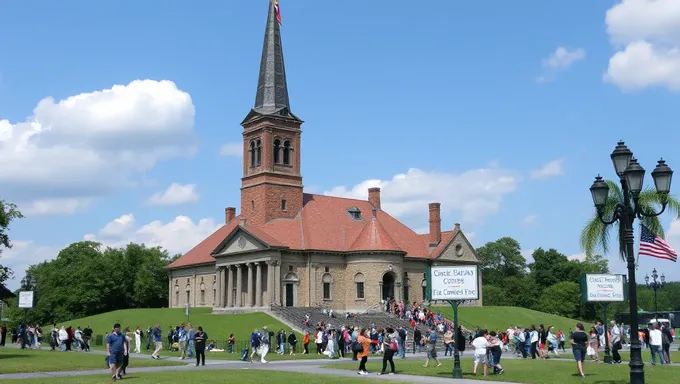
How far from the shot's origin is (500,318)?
233 ft

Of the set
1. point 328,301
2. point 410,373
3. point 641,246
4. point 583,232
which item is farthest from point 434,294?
point 328,301

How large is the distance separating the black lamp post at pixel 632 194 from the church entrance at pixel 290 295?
52.0 meters

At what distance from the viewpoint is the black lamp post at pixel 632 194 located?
19.5 m

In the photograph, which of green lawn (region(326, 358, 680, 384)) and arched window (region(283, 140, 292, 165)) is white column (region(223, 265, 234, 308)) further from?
green lawn (region(326, 358, 680, 384))

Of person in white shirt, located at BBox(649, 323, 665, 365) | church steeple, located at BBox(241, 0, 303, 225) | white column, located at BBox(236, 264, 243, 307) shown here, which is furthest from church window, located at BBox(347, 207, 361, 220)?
person in white shirt, located at BBox(649, 323, 665, 365)

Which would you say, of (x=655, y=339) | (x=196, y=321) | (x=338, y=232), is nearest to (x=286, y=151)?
(x=338, y=232)

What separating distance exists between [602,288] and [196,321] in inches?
1554

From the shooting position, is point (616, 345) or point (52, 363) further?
point (52, 363)

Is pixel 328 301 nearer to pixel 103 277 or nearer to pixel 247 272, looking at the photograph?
pixel 247 272

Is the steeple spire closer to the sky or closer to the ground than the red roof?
closer to the sky

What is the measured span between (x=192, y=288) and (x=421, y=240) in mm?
25853

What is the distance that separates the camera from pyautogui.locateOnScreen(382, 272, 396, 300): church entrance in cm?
7244

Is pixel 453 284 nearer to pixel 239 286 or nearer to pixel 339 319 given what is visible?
pixel 339 319

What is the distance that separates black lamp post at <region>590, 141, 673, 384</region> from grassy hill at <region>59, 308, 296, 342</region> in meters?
38.1
